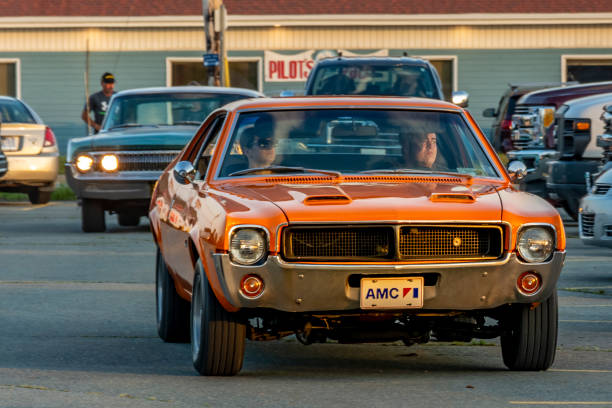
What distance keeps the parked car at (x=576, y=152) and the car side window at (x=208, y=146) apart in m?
7.67

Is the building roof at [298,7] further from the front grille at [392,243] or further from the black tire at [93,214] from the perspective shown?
the front grille at [392,243]

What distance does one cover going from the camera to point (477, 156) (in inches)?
319

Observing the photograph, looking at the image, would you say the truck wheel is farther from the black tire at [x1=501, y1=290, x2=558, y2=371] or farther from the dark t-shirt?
the black tire at [x1=501, y1=290, x2=558, y2=371]

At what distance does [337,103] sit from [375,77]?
11.7 m

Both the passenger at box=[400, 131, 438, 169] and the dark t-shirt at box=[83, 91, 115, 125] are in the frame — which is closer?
the passenger at box=[400, 131, 438, 169]

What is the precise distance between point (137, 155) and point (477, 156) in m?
8.43

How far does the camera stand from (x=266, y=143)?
7.98 meters

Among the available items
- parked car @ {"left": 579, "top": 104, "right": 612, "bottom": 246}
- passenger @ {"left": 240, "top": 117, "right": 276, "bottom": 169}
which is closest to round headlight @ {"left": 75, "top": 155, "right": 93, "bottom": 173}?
parked car @ {"left": 579, "top": 104, "right": 612, "bottom": 246}

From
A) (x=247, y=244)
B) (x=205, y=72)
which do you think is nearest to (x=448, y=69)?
(x=205, y=72)

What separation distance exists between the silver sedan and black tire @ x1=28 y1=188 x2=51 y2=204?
11715 mm

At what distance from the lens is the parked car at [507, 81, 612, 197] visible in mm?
17094

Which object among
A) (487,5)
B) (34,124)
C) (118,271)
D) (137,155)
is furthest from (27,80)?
(118,271)

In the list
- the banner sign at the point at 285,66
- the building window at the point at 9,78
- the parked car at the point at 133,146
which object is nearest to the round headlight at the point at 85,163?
the parked car at the point at 133,146

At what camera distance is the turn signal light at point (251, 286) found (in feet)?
22.0
